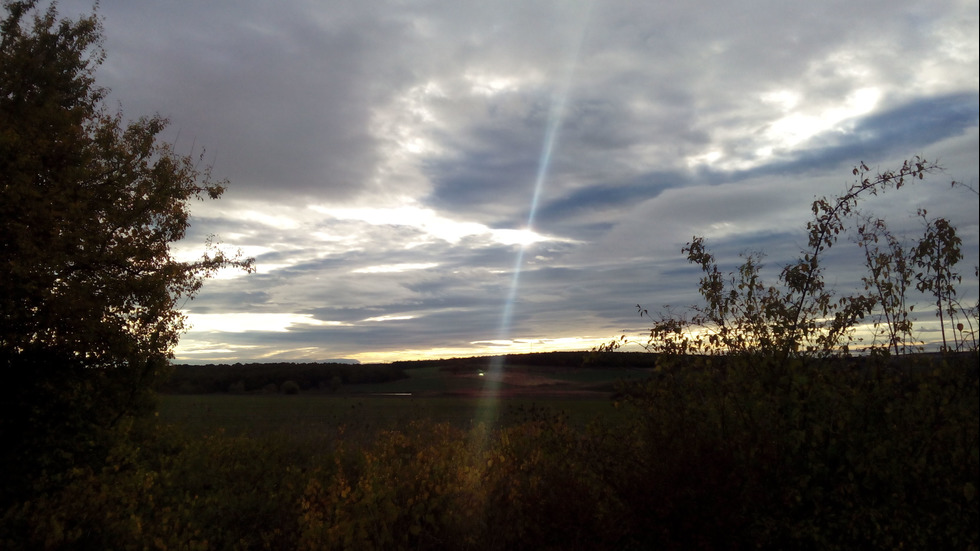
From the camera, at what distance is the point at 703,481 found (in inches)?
221

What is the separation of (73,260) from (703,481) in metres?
11.0

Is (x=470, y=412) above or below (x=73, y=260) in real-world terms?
below

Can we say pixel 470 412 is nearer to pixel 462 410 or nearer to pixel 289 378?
pixel 462 410

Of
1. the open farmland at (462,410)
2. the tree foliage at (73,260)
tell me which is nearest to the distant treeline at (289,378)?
the open farmland at (462,410)

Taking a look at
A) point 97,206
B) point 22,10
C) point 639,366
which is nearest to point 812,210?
point 639,366

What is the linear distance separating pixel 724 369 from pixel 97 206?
11.3 metres

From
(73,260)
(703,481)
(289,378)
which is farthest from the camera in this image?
(289,378)

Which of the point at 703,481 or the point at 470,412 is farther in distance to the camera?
the point at 470,412

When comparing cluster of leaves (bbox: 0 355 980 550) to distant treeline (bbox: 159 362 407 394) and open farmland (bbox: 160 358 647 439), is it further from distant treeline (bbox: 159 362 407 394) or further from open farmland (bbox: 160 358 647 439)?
distant treeline (bbox: 159 362 407 394)

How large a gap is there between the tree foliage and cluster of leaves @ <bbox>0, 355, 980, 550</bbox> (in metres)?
2.69

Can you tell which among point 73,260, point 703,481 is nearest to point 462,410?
point 73,260

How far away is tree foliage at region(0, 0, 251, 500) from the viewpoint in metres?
10.8

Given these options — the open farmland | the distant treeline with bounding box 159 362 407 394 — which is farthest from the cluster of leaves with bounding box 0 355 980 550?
the distant treeline with bounding box 159 362 407 394

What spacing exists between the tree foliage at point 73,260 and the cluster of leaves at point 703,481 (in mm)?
2686
